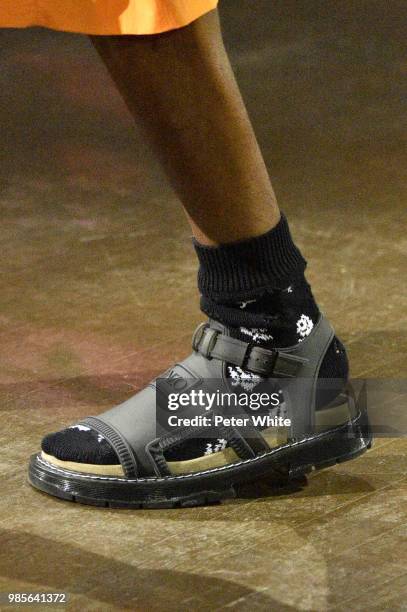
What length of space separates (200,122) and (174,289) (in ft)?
2.16

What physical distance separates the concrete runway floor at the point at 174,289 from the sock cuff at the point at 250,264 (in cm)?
21

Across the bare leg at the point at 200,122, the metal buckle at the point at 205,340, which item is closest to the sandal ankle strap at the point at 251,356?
the metal buckle at the point at 205,340

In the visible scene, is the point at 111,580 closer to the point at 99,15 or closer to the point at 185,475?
the point at 185,475

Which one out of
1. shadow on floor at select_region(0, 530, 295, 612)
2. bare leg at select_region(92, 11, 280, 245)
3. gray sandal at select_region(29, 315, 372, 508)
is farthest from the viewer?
gray sandal at select_region(29, 315, 372, 508)

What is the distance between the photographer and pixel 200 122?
1.29 m

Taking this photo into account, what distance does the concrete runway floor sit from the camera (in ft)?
3.93

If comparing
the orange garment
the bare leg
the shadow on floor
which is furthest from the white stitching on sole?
the orange garment

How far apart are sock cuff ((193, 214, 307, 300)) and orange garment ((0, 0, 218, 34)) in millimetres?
249

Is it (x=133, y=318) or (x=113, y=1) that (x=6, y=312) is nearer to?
(x=133, y=318)

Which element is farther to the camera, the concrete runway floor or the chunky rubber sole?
the chunky rubber sole

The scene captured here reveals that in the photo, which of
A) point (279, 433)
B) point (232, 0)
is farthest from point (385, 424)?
point (232, 0)

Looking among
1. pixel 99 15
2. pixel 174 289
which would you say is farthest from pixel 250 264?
pixel 174 289

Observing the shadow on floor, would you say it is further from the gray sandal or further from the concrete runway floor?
the gray sandal

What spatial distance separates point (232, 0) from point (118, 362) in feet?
8.34
